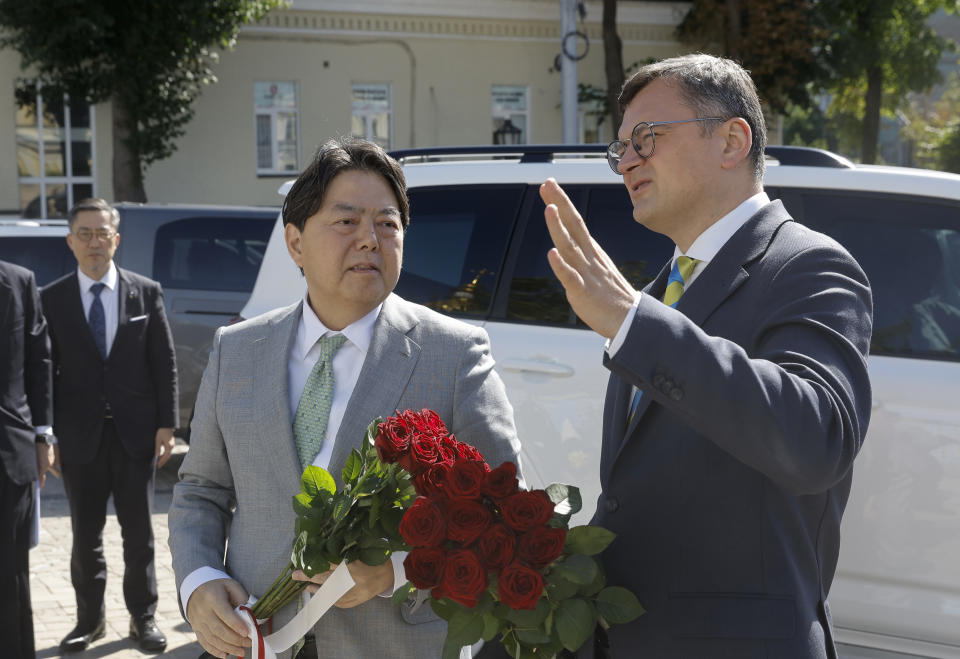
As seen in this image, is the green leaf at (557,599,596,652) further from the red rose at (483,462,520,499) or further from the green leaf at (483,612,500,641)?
the red rose at (483,462,520,499)

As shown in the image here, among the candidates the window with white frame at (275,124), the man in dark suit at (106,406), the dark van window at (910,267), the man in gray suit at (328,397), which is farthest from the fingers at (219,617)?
the window with white frame at (275,124)

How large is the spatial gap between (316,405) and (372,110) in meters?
21.1

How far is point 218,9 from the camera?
1875cm

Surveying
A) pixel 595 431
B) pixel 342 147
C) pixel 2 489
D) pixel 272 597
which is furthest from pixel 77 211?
pixel 272 597

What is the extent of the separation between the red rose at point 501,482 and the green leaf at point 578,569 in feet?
0.47

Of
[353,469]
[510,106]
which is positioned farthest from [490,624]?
[510,106]

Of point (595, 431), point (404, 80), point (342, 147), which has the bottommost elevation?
point (595, 431)

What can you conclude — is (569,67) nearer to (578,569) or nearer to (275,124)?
(275,124)

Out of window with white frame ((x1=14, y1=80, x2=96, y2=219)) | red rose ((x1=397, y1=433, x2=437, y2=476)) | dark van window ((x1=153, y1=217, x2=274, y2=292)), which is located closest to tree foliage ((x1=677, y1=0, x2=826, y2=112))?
window with white frame ((x1=14, y1=80, x2=96, y2=219))

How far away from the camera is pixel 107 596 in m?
6.09

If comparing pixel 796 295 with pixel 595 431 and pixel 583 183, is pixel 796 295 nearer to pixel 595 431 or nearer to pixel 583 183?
pixel 595 431

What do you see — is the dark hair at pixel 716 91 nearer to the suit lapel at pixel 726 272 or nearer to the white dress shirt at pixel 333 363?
the suit lapel at pixel 726 272

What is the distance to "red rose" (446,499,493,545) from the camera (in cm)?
179

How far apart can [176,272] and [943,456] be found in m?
6.47
